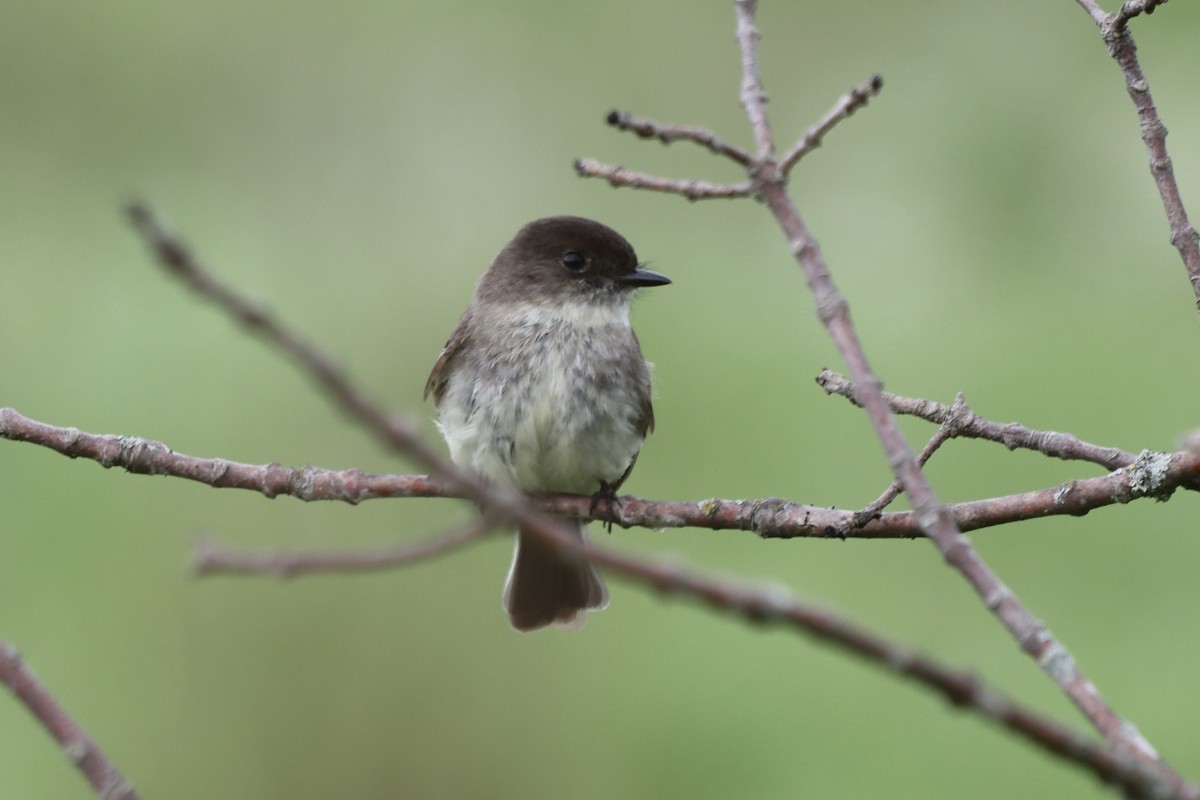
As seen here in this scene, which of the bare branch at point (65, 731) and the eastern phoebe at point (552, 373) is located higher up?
the eastern phoebe at point (552, 373)

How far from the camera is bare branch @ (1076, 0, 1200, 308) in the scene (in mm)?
2121

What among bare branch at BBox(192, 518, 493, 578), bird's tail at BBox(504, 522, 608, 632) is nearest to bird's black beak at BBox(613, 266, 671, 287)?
bird's tail at BBox(504, 522, 608, 632)

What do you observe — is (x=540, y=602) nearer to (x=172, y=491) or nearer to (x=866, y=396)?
(x=172, y=491)

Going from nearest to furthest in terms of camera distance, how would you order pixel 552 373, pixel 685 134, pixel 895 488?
1. pixel 685 134
2. pixel 895 488
3. pixel 552 373

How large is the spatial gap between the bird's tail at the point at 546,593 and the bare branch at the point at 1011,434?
2.08 meters

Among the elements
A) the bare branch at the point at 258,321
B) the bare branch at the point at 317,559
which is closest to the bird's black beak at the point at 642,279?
the bare branch at the point at 317,559

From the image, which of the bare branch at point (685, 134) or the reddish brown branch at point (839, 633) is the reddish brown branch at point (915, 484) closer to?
the bare branch at point (685, 134)

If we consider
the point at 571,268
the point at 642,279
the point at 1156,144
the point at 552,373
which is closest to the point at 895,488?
the point at 1156,144

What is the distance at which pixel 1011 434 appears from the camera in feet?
7.98

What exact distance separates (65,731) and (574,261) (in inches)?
113

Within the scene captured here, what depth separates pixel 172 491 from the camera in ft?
18.8

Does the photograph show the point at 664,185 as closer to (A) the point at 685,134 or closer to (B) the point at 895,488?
(A) the point at 685,134

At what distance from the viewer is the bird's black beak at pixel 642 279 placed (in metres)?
4.16

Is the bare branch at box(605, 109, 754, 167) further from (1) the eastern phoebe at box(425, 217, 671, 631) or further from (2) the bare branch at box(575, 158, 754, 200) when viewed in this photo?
(1) the eastern phoebe at box(425, 217, 671, 631)
